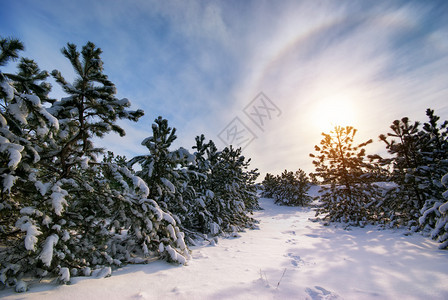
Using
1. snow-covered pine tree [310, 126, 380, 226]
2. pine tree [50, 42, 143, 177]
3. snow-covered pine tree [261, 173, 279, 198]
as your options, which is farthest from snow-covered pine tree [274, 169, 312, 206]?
pine tree [50, 42, 143, 177]

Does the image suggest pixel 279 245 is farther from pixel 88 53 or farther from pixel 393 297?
pixel 88 53

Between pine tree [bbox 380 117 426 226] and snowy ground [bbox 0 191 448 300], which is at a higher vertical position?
pine tree [bbox 380 117 426 226]

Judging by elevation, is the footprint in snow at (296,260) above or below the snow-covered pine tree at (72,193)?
below

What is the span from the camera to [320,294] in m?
3.00

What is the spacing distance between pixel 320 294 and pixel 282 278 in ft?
2.39

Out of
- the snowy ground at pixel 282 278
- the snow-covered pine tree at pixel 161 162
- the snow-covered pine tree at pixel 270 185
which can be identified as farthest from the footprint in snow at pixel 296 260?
the snow-covered pine tree at pixel 270 185

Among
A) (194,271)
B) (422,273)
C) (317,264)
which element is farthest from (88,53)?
(422,273)

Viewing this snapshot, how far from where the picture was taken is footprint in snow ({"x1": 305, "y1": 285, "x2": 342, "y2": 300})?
2.88 m

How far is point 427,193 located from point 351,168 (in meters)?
3.98

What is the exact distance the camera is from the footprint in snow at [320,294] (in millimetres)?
2885

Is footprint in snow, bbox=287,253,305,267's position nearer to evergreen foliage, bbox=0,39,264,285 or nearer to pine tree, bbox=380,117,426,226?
evergreen foliage, bbox=0,39,264,285

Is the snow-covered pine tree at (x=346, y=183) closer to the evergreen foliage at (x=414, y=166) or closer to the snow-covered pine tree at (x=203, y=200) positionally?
Answer: the evergreen foliage at (x=414, y=166)

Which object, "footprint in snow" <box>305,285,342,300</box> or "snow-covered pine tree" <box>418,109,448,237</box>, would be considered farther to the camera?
"snow-covered pine tree" <box>418,109,448,237</box>

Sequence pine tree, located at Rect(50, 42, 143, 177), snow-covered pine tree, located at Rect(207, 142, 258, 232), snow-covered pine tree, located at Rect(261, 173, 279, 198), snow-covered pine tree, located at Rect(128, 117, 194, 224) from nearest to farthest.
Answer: pine tree, located at Rect(50, 42, 143, 177) → snow-covered pine tree, located at Rect(128, 117, 194, 224) → snow-covered pine tree, located at Rect(207, 142, 258, 232) → snow-covered pine tree, located at Rect(261, 173, 279, 198)
